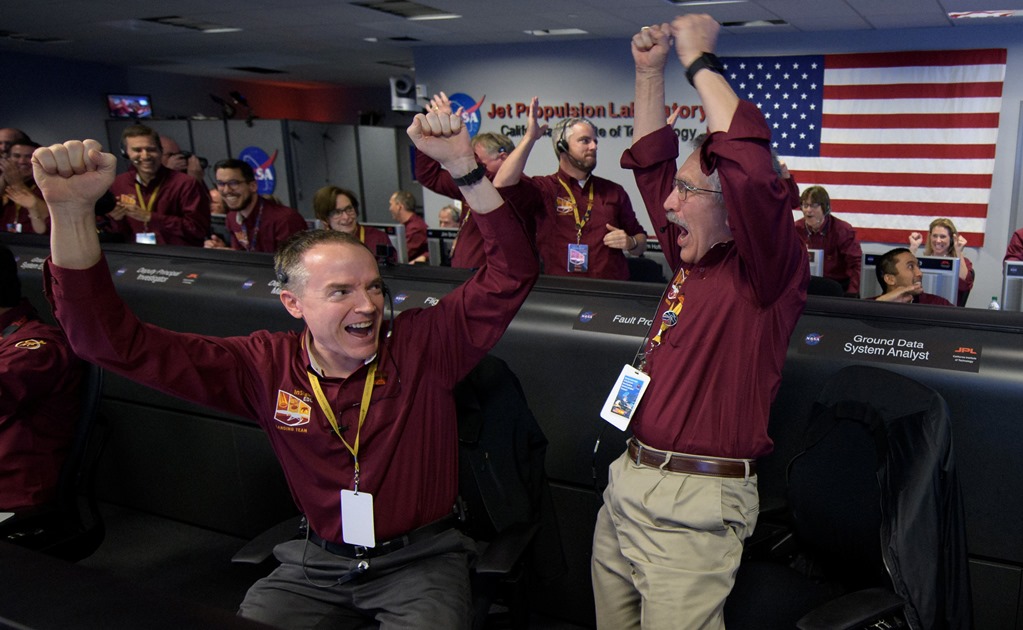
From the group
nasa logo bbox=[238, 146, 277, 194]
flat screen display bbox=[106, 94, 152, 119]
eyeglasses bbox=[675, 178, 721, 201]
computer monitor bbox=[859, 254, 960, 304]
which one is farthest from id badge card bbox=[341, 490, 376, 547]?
flat screen display bbox=[106, 94, 152, 119]

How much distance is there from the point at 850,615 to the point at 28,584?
124 cm

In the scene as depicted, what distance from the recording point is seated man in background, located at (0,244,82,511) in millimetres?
2047

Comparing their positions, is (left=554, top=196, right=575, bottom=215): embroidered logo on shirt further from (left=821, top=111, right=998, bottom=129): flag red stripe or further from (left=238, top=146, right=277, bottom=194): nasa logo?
(left=238, top=146, right=277, bottom=194): nasa logo

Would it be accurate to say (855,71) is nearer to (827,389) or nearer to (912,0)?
(912,0)

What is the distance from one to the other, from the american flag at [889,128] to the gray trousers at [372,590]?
21.6 feet

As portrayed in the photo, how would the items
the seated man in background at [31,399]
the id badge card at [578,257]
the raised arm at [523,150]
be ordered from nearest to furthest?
the seated man in background at [31,399]
the raised arm at [523,150]
the id badge card at [578,257]

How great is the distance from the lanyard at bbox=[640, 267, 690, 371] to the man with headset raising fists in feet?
5.87

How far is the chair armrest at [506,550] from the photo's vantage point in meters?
1.53

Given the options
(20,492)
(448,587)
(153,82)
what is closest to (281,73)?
(153,82)

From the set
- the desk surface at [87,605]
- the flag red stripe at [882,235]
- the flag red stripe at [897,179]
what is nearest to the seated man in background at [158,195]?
the desk surface at [87,605]

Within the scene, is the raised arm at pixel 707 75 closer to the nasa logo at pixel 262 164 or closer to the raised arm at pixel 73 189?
the raised arm at pixel 73 189

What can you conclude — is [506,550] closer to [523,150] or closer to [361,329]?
[361,329]

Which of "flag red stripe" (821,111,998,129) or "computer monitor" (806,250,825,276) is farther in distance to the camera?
"flag red stripe" (821,111,998,129)

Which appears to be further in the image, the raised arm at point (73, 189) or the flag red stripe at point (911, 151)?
the flag red stripe at point (911, 151)
